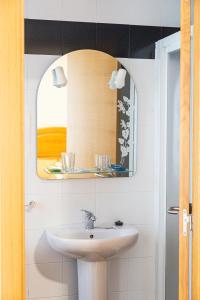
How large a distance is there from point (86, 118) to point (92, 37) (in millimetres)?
502

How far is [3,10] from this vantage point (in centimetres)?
167

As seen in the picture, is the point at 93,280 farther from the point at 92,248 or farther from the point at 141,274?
the point at 141,274

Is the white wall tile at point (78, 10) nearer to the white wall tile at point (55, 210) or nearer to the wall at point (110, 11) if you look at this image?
the wall at point (110, 11)

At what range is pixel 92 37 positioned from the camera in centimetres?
296

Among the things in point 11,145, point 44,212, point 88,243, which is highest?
point 11,145

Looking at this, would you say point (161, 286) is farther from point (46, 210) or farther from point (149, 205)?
point (46, 210)

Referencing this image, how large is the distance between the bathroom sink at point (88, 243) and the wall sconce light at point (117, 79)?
89cm

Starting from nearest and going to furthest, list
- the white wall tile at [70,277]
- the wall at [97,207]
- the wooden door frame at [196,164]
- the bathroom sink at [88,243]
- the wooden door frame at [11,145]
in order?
the wooden door frame at [11,145]
the wooden door frame at [196,164]
the bathroom sink at [88,243]
the wall at [97,207]
the white wall tile at [70,277]

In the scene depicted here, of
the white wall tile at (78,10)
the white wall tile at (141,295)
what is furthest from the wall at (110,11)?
the white wall tile at (141,295)

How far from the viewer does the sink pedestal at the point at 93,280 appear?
2.76 metres

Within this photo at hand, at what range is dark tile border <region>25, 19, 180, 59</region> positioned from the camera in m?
2.85

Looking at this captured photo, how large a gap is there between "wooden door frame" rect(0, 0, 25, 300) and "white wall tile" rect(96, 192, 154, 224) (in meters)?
1.32

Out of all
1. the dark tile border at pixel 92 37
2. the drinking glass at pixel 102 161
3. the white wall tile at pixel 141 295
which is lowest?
the white wall tile at pixel 141 295

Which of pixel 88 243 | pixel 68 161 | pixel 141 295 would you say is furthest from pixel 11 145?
pixel 141 295
